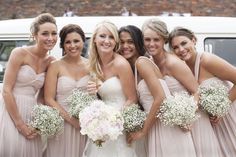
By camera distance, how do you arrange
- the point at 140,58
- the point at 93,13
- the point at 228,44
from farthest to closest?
the point at 93,13, the point at 228,44, the point at 140,58

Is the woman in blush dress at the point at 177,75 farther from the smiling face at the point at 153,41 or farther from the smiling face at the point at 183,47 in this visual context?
the smiling face at the point at 183,47

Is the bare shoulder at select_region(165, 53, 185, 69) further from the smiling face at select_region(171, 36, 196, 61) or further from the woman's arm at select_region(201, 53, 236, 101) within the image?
the woman's arm at select_region(201, 53, 236, 101)

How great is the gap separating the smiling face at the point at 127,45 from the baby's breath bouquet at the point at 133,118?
0.57 metres

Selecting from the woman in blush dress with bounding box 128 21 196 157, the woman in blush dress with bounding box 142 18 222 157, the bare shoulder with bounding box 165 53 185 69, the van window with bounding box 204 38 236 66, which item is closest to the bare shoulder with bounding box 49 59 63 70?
the woman in blush dress with bounding box 128 21 196 157

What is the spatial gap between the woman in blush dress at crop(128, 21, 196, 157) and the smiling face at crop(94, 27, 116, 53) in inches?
13.0

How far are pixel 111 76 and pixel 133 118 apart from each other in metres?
0.50

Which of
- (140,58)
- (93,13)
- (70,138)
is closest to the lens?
(140,58)

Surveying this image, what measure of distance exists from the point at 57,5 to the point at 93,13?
0.93m

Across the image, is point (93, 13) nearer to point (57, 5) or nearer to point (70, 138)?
point (57, 5)

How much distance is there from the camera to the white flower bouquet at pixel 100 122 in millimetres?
4914

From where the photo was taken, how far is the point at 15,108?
17.5 ft

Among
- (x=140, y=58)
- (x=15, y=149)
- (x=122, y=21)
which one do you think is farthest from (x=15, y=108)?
(x=122, y=21)

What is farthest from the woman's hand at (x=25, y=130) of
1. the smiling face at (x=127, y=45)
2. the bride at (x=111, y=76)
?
the smiling face at (x=127, y=45)

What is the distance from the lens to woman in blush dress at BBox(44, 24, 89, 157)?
5.43 metres
